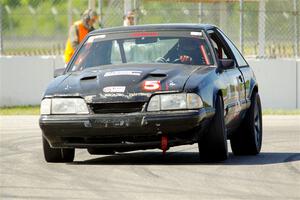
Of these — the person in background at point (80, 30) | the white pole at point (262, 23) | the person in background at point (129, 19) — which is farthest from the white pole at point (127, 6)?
the white pole at point (262, 23)

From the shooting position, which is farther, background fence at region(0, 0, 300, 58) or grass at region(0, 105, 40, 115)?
background fence at region(0, 0, 300, 58)

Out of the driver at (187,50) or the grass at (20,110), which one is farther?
the grass at (20,110)

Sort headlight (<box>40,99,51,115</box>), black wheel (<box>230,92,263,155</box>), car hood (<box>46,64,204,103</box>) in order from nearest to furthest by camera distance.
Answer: car hood (<box>46,64,204,103</box>) → headlight (<box>40,99,51,115</box>) → black wheel (<box>230,92,263,155</box>)

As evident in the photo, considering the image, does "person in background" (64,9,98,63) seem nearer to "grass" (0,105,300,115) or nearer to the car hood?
"grass" (0,105,300,115)

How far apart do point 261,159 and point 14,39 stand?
38.9 ft

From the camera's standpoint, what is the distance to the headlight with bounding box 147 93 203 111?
34.4 feet

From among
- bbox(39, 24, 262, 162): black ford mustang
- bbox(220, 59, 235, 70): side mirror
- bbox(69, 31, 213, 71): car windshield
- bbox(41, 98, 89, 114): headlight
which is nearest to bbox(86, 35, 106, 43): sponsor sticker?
bbox(69, 31, 213, 71): car windshield

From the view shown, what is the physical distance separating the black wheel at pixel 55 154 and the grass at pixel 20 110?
897 cm

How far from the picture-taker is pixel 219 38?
1241 centimetres

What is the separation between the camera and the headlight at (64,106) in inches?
420

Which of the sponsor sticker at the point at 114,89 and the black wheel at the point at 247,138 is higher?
the sponsor sticker at the point at 114,89

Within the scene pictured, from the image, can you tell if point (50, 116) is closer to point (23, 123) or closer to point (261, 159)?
point (261, 159)

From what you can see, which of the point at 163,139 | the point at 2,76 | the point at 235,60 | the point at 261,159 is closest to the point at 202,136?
the point at 163,139

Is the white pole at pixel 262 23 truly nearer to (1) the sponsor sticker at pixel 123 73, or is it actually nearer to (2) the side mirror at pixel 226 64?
(2) the side mirror at pixel 226 64
